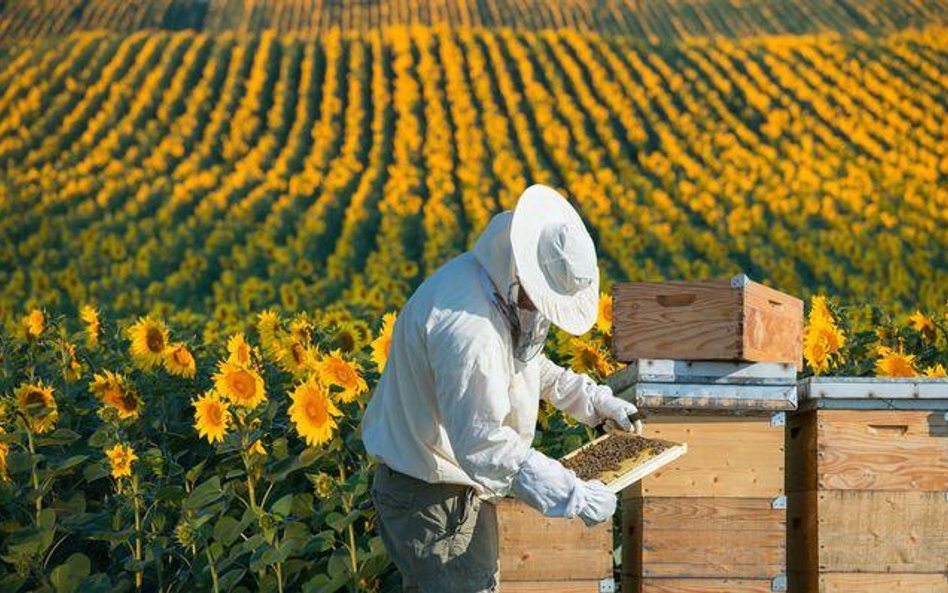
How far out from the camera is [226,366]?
5.07 meters

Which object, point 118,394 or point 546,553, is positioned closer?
point 546,553

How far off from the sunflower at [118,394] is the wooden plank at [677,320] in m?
1.84

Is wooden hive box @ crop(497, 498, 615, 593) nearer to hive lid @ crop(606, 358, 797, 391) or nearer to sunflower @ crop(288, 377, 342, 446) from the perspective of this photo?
hive lid @ crop(606, 358, 797, 391)

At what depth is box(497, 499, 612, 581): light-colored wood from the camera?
4.49 m

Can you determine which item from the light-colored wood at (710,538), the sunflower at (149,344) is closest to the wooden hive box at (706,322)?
the light-colored wood at (710,538)

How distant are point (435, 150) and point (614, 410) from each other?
12155 millimetres

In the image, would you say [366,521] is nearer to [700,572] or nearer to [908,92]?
[700,572]

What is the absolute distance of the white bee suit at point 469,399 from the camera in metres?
3.54

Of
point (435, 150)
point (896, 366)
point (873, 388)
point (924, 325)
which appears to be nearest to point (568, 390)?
point (873, 388)

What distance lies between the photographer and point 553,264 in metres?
3.66

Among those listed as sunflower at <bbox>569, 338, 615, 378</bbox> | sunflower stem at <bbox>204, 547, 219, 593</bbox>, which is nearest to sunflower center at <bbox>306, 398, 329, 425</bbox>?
sunflower stem at <bbox>204, 547, 219, 593</bbox>

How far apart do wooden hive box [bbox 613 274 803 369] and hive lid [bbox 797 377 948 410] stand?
0.43 ft

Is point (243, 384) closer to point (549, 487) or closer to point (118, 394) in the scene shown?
point (118, 394)

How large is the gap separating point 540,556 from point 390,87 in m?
14.0
